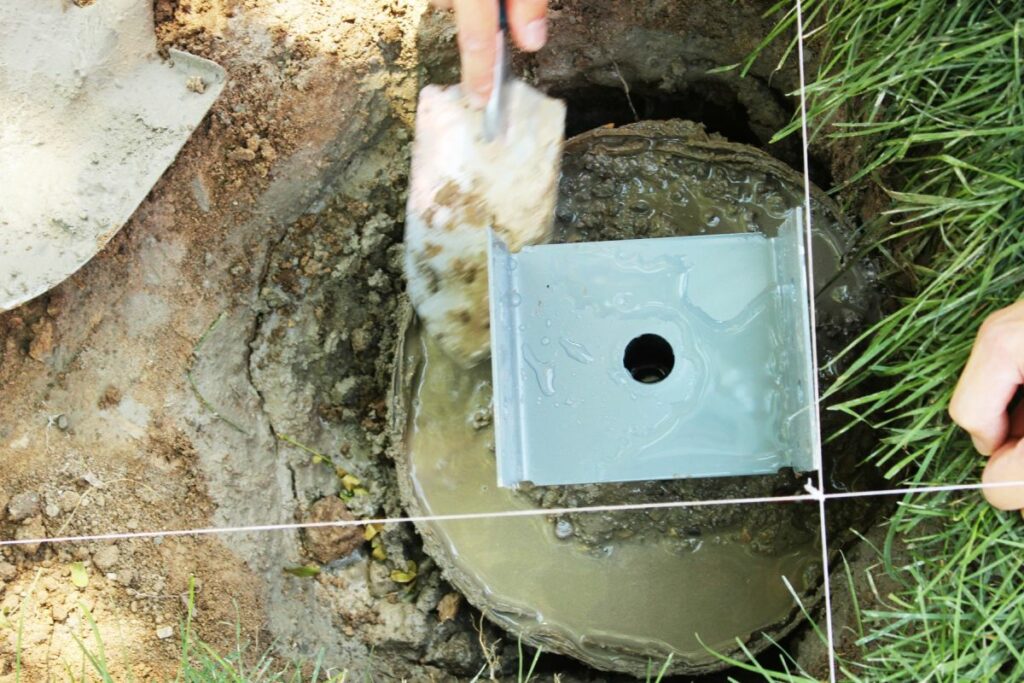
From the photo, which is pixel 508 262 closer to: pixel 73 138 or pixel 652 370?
pixel 652 370

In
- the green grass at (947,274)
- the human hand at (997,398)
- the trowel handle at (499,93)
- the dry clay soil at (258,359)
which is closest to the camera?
the human hand at (997,398)

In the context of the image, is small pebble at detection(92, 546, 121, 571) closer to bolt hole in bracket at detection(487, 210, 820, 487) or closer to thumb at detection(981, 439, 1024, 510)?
bolt hole in bracket at detection(487, 210, 820, 487)

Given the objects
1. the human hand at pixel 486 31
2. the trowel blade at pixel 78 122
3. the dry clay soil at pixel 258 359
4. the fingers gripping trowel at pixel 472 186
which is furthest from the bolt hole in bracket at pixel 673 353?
the trowel blade at pixel 78 122

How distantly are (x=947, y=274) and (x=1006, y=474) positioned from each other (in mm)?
294

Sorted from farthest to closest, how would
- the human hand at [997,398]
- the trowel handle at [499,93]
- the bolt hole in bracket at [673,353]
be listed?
the bolt hole in bracket at [673,353]
the trowel handle at [499,93]
the human hand at [997,398]

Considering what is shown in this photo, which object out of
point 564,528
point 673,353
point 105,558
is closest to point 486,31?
point 673,353

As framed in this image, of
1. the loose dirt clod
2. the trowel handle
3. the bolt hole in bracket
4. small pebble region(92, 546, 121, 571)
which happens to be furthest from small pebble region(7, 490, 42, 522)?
the trowel handle

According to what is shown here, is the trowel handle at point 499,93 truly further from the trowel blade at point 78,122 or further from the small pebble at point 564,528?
the small pebble at point 564,528

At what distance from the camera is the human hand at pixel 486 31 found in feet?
4.27

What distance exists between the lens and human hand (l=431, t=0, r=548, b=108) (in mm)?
1302

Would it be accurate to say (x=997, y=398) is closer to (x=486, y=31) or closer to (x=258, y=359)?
(x=486, y=31)

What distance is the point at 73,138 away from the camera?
1.57 meters

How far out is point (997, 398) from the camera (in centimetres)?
117

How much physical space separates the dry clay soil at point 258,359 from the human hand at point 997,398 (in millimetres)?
771
